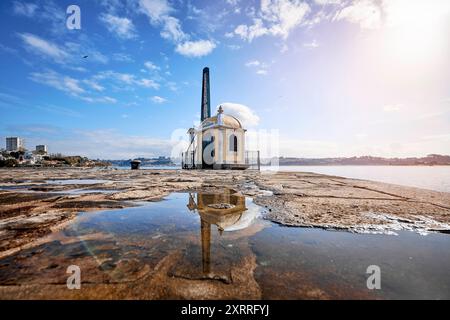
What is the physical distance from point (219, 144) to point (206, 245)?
1925cm

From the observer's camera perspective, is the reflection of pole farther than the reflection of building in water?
No

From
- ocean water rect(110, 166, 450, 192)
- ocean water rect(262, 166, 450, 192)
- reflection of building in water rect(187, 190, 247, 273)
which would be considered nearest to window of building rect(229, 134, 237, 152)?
ocean water rect(110, 166, 450, 192)

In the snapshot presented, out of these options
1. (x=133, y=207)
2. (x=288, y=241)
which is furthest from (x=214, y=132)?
(x=288, y=241)

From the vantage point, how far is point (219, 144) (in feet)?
68.0

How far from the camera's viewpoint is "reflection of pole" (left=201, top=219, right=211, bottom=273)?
51.1 inches

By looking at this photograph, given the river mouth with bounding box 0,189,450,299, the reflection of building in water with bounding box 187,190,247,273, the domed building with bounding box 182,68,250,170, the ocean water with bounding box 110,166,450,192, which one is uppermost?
the domed building with bounding box 182,68,250,170

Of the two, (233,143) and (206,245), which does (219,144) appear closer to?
(233,143)

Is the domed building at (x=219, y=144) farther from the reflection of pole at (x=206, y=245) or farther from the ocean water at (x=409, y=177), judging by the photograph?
the reflection of pole at (x=206, y=245)

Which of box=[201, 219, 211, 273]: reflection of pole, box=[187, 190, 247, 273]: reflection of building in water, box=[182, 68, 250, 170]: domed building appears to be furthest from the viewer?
box=[182, 68, 250, 170]: domed building

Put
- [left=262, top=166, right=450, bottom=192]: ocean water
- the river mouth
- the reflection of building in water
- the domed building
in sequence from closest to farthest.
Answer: the river mouth < the reflection of building in water < [left=262, top=166, right=450, bottom=192]: ocean water < the domed building

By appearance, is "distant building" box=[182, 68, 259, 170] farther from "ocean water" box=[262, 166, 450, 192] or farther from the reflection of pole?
the reflection of pole
